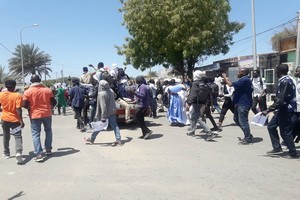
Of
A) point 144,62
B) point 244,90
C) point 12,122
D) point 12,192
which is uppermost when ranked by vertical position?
point 144,62

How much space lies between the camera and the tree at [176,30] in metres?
25.0

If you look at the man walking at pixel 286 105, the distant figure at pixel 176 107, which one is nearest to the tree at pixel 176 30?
the distant figure at pixel 176 107

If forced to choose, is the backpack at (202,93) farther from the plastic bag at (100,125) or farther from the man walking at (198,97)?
the plastic bag at (100,125)

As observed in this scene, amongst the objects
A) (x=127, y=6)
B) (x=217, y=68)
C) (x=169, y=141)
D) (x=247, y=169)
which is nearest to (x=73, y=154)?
(x=169, y=141)

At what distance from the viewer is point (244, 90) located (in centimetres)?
814

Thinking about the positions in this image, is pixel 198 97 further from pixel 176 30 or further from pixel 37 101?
pixel 176 30

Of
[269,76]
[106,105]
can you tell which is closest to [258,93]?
[106,105]

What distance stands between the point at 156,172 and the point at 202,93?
3.43 meters

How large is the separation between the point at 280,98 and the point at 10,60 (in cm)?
5502

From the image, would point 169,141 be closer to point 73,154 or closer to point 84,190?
point 73,154

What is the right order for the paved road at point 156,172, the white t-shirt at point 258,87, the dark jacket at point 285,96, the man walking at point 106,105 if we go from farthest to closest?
1. the white t-shirt at point 258,87
2. the man walking at point 106,105
3. the dark jacket at point 285,96
4. the paved road at point 156,172

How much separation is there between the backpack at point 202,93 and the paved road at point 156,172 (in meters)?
1.01

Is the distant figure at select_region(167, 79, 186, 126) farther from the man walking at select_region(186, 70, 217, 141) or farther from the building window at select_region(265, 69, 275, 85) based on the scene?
the building window at select_region(265, 69, 275, 85)

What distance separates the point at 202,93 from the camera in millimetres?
9000
